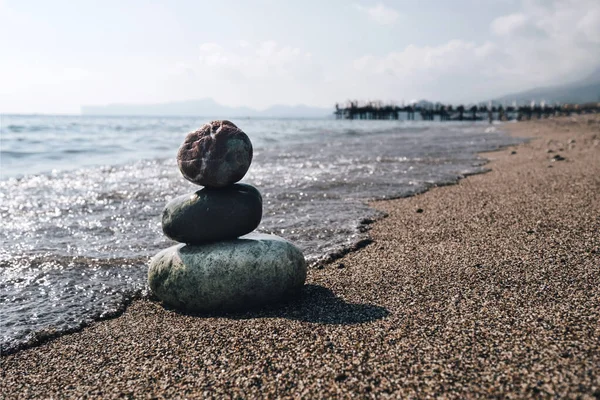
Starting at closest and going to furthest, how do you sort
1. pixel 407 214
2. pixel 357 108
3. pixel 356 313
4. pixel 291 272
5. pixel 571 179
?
pixel 356 313 < pixel 291 272 < pixel 407 214 < pixel 571 179 < pixel 357 108

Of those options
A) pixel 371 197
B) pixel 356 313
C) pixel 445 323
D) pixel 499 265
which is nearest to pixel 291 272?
pixel 356 313

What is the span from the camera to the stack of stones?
4.42 metres

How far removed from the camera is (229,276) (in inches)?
174

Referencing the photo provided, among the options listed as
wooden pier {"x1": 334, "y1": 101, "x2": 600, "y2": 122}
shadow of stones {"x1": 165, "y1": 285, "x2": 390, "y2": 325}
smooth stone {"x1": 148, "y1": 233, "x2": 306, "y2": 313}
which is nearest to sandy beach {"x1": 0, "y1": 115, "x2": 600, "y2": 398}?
shadow of stones {"x1": 165, "y1": 285, "x2": 390, "y2": 325}

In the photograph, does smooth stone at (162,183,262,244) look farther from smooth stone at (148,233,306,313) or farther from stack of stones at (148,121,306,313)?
smooth stone at (148,233,306,313)

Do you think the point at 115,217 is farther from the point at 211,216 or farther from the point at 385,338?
the point at 385,338

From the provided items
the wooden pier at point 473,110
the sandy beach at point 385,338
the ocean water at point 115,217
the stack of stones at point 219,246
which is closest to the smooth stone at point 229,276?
the stack of stones at point 219,246

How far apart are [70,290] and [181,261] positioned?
156cm

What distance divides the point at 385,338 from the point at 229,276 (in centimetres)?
165

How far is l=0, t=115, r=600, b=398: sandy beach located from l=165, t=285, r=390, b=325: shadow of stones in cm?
2

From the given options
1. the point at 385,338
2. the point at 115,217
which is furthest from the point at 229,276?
the point at 115,217

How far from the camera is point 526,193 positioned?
886 cm

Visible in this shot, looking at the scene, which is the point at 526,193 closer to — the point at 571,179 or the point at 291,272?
the point at 571,179

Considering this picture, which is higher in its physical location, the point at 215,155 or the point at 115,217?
the point at 215,155
